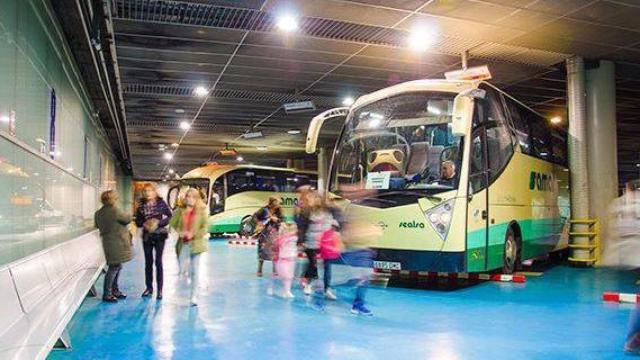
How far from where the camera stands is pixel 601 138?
1216 centimetres

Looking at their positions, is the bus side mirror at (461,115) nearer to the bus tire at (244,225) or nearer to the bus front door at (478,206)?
the bus front door at (478,206)

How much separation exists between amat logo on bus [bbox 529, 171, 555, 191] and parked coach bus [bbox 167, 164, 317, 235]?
1258 cm

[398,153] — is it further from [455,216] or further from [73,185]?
[73,185]

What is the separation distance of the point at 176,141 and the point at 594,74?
18.9 m

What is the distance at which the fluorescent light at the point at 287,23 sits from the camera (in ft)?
30.5

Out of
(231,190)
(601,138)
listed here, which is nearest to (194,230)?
(601,138)

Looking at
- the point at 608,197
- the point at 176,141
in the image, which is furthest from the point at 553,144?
the point at 176,141

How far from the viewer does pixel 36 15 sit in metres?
6.39

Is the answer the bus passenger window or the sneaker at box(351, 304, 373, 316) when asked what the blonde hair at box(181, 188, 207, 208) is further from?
the bus passenger window

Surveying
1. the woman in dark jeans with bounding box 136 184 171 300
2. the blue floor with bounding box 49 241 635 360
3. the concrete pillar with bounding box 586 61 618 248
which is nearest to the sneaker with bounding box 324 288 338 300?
the blue floor with bounding box 49 241 635 360

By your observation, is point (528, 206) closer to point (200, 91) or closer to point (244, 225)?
point (200, 91)

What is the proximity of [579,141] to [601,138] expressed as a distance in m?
0.58

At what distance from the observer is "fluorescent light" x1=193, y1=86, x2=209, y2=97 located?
14742mm

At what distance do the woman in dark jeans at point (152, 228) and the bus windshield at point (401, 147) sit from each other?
2.99 m
